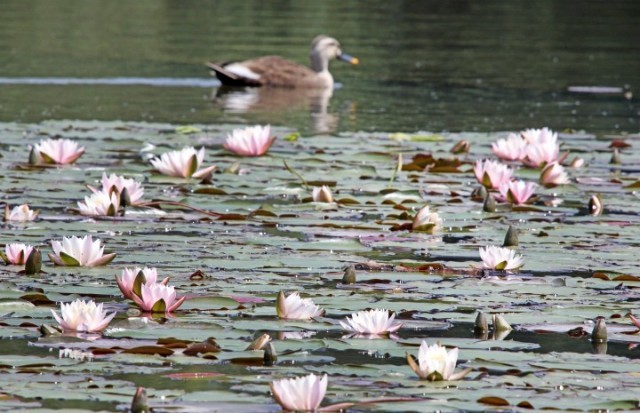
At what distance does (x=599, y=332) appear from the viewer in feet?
10.5

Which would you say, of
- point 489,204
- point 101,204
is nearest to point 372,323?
point 101,204

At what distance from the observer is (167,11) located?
92.9 feet

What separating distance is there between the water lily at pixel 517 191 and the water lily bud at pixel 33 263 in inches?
91.2

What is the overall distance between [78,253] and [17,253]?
18 cm

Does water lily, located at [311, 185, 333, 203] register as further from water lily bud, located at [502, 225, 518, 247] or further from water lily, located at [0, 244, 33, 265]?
water lily, located at [0, 244, 33, 265]

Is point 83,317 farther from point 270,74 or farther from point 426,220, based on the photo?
point 270,74

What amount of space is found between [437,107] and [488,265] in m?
8.23

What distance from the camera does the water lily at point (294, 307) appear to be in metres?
3.32

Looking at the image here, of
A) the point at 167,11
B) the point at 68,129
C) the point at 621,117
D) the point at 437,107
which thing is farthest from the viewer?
the point at 167,11

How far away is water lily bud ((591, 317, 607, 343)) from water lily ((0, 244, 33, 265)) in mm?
1713

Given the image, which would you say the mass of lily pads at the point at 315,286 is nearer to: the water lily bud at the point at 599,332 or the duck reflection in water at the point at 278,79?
the water lily bud at the point at 599,332

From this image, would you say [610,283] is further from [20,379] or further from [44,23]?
[44,23]

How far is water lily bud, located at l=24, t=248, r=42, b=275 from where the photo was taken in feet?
12.3

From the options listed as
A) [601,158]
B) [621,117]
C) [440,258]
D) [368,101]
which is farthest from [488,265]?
[368,101]
